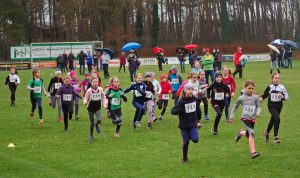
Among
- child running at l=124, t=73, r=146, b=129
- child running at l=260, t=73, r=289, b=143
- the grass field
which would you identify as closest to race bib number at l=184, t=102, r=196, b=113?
the grass field

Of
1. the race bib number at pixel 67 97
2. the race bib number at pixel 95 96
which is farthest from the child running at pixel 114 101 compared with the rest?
the race bib number at pixel 67 97

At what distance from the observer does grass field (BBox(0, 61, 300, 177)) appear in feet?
37.9

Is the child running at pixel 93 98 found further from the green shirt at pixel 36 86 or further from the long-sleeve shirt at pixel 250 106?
the long-sleeve shirt at pixel 250 106

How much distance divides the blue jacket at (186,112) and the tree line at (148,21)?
6489cm

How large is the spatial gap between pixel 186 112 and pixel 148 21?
7814 centimetres

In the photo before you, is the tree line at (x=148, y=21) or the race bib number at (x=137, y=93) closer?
the race bib number at (x=137, y=93)

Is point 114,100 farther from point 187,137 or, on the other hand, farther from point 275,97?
point 275,97

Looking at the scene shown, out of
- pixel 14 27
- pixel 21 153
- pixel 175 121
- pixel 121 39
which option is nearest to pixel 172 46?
pixel 121 39

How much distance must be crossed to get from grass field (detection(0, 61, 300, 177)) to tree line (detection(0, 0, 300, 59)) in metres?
59.1

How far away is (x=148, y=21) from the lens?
8969cm

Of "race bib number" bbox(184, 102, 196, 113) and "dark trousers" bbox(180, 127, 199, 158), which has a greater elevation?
"race bib number" bbox(184, 102, 196, 113)

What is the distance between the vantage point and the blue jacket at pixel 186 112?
12406 mm

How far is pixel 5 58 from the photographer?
72188 mm

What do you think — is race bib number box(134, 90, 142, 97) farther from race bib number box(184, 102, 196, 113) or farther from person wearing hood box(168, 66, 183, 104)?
race bib number box(184, 102, 196, 113)
